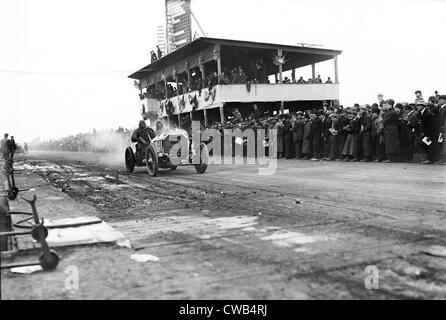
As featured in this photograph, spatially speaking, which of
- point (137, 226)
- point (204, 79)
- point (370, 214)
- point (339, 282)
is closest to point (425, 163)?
point (370, 214)

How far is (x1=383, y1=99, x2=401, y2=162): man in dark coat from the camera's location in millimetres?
14078

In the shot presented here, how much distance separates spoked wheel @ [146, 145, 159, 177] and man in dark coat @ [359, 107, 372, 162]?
704 cm

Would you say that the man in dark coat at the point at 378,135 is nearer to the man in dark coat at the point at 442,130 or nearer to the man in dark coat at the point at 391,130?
the man in dark coat at the point at 391,130

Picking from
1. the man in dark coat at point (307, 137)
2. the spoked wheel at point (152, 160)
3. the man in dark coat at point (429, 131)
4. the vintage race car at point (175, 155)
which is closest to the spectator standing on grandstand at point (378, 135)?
the man in dark coat at point (429, 131)

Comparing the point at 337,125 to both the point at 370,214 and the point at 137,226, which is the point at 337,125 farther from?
the point at 137,226

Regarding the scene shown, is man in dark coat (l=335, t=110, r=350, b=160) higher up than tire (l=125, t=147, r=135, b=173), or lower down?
higher up

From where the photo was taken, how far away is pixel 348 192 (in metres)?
8.03

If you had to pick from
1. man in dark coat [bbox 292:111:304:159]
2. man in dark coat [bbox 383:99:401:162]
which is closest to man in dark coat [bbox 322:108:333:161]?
man in dark coat [bbox 292:111:304:159]

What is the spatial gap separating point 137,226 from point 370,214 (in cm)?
298

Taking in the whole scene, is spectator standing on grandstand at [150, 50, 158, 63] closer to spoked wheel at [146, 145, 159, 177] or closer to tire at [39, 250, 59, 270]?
spoked wheel at [146, 145, 159, 177]

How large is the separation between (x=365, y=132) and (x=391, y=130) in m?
1.27

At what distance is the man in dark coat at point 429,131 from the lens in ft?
42.1

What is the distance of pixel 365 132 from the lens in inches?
600

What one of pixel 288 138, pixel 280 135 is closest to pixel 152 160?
pixel 288 138
